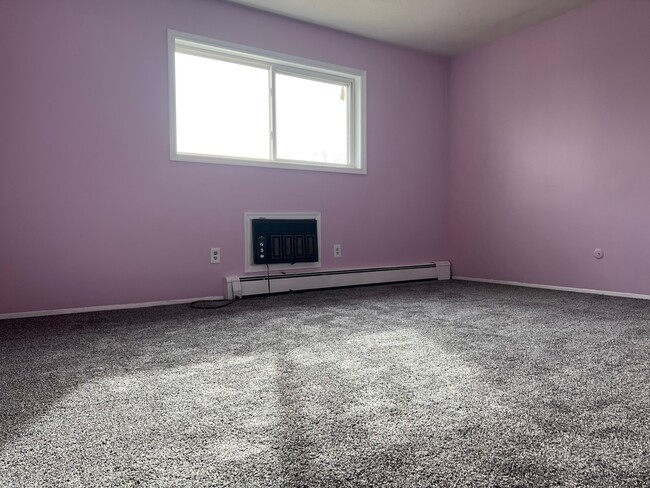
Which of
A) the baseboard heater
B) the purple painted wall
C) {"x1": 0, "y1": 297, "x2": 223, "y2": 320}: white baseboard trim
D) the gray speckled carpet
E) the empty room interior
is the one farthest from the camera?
the baseboard heater

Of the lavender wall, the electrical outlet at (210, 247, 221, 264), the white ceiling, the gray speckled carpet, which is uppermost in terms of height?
the white ceiling

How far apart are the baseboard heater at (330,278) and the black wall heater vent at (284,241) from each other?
14 centimetres

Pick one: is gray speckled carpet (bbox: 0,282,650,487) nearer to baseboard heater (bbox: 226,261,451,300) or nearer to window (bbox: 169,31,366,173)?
baseboard heater (bbox: 226,261,451,300)

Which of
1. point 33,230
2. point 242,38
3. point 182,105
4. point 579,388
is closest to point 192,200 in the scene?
point 182,105

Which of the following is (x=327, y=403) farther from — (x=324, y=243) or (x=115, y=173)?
(x=324, y=243)

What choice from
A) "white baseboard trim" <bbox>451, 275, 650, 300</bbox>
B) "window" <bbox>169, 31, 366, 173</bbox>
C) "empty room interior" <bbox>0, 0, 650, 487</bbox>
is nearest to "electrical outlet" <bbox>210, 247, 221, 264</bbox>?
"empty room interior" <bbox>0, 0, 650, 487</bbox>

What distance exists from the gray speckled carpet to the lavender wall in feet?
1.71

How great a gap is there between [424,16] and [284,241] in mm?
2143

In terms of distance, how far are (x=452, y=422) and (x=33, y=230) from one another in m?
2.61

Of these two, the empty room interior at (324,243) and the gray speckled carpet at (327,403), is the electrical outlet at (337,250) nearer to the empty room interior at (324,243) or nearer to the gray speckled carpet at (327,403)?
the empty room interior at (324,243)

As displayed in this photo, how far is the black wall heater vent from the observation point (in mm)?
3266

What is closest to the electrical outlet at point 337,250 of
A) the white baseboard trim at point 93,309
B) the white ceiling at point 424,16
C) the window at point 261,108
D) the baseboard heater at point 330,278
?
the baseboard heater at point 330,278

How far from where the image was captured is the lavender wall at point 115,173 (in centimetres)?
253

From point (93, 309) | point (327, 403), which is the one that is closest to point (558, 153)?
point (327, 403)
